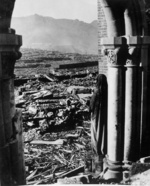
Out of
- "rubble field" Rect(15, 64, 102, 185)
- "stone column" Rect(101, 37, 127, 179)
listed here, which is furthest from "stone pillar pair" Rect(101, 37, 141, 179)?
"rubble field" Rect(15, 64, 102, 185)

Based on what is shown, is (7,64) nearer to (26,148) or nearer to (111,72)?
(111,72)

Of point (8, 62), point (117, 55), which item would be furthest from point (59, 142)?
point (8, 62)

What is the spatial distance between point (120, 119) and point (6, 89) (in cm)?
215

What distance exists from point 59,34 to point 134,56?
7529 cm

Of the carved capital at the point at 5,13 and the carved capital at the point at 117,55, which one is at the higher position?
the carved capital at the point at 5,13

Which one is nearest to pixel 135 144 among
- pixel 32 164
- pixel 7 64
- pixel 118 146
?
pixel 118 146

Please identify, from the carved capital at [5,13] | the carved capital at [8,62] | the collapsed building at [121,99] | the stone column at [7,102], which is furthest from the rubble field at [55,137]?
the carved capital at [5,13]

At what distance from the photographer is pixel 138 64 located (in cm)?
414

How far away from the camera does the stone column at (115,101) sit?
13.1 ft

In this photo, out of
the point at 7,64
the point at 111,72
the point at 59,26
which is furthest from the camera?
the point at 59,26

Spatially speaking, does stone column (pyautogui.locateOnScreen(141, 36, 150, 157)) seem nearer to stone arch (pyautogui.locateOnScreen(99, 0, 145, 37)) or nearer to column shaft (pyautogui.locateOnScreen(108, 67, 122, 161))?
stone arch (pyautogui.locateOnScreen(99, 0, 145, 37))

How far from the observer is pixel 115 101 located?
421 cm

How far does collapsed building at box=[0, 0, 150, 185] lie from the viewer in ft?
10.5

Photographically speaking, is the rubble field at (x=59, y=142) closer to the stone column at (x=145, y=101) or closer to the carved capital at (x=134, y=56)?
the stone column at (x=145, y=101)
